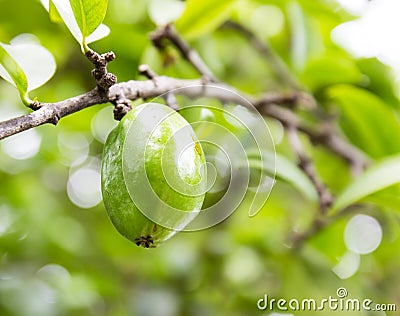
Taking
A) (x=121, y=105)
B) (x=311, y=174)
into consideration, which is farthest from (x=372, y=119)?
(x=121, y=105)

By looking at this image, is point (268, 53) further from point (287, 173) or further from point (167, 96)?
point (167, 96)

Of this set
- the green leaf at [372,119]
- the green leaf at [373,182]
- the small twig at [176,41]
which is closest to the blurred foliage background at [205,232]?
the green leaf at [372,119]

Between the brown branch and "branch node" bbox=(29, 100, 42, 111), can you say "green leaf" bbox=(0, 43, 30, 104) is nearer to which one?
"branch node" bbox=(29, 100, 42, 111)

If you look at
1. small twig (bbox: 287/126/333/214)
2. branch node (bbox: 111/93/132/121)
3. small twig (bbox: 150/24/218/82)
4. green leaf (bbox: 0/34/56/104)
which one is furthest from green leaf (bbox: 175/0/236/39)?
branch node (bbox: 111/93/132/121)

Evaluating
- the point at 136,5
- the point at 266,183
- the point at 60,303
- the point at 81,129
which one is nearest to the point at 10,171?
the point at 81,129

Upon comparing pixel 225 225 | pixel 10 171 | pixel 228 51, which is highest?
pixel 228 51

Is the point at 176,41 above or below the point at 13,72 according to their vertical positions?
below

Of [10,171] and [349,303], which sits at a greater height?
[10,171]

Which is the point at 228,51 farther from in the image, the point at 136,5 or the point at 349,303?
the point at 349,303
